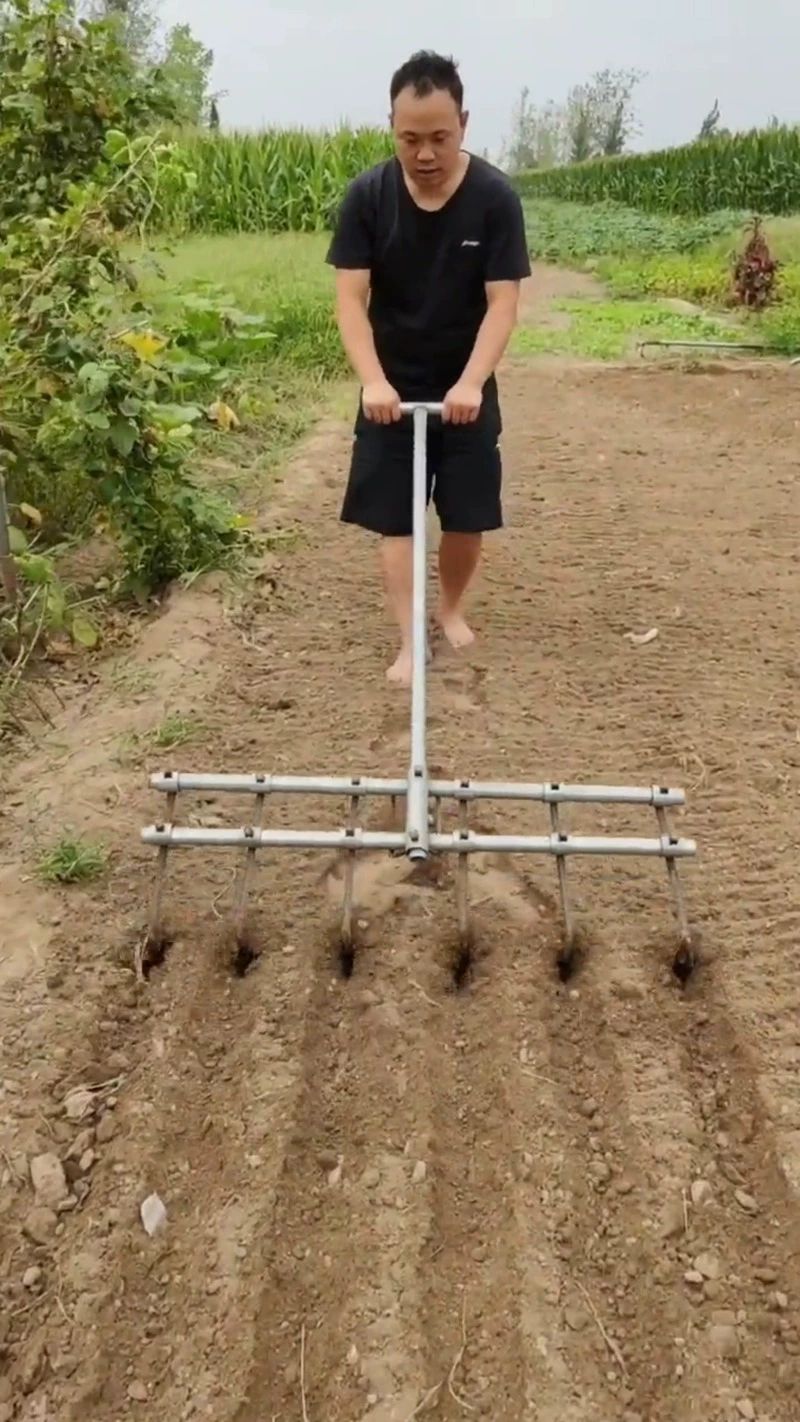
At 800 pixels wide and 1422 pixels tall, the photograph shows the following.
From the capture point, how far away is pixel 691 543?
14.3ft

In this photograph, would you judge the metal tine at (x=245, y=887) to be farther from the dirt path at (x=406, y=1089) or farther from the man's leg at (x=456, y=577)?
the man's leg at (x=456, y=577)

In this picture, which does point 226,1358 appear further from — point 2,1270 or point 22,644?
point 22,644

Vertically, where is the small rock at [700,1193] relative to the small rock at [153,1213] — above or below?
above

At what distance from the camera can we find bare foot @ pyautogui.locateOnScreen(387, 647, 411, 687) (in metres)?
3.33

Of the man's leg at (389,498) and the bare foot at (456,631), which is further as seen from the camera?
the bare foot at (456,631)

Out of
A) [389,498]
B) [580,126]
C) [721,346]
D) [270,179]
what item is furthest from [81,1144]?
[580,126]

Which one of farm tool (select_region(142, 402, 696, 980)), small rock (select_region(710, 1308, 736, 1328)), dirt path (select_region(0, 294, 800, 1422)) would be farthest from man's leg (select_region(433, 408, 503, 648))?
small rock (select_region(710, 1308, 736, 1328))

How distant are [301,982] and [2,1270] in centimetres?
71

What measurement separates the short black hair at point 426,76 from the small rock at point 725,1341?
7.60 ft

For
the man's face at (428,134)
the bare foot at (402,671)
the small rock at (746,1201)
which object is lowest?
the small rock at (746,1201)

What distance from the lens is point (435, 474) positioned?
10.7ft

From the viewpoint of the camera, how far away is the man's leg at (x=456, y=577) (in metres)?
3.38

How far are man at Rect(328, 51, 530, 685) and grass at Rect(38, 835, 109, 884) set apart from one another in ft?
3.82

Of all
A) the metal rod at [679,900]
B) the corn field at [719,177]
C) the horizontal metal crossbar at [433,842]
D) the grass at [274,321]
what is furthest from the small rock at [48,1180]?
the corn field at [719,177]
